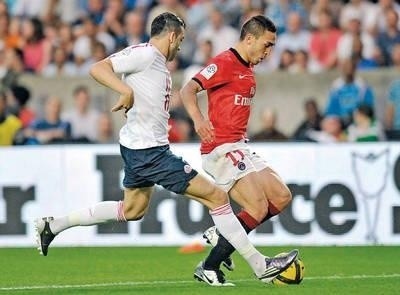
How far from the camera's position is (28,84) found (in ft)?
66.5

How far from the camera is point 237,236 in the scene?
10.9m

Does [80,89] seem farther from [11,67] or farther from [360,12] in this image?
[360,12]

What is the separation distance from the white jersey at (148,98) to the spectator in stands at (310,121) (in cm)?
777

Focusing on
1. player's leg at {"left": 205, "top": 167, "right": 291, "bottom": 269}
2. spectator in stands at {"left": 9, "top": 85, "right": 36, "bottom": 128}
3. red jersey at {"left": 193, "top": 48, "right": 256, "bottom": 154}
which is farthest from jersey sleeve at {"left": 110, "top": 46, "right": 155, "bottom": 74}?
spectator in stands at {"left": 9, "top": 85, "right": 36, "bottom": 128}

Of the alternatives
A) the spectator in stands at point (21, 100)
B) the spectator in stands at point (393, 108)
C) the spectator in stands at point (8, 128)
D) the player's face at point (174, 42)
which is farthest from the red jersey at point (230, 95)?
the spectator in stands at point (21, 100)

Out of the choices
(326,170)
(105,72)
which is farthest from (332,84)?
(105,72)

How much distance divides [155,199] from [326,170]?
2008 mm

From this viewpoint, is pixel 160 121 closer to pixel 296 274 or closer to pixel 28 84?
pixel 296 274

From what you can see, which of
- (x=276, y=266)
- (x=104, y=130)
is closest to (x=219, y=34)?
(x=104, y=130)

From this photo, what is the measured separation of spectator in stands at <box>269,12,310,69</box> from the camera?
2039 centimetres

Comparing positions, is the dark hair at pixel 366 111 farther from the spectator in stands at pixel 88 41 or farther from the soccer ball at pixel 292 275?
the soccer ball at pixel 292 275

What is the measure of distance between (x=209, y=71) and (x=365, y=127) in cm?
685

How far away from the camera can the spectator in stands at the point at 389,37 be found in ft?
65.9

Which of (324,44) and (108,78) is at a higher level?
(324,44)
